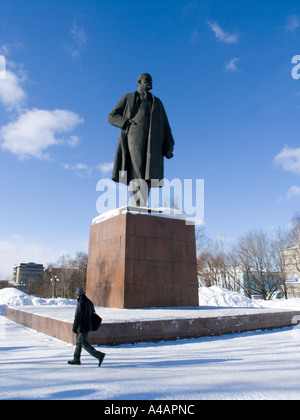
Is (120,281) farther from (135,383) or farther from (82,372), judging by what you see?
(135,383)

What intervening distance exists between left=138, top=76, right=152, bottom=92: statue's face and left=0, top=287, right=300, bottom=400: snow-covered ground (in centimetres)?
646

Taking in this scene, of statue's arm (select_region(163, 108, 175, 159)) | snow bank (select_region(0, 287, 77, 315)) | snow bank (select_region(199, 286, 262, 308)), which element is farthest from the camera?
snow bank (select_region(199, 286, 262, 308))

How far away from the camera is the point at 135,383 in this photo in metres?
2.88

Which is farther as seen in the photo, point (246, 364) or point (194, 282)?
point (194, 282)

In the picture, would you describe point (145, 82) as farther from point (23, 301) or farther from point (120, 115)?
point (23, 301)

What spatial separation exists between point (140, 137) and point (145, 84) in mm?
1535

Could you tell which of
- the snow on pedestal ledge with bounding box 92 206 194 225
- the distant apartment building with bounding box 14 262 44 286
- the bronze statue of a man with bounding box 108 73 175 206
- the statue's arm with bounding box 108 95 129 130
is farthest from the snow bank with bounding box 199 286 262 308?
the distant apartment building with bounding box 14 262 44 286

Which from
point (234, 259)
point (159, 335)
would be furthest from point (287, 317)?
point (234, 259)

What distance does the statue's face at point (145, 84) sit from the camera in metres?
8.36

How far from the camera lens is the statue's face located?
8359mm

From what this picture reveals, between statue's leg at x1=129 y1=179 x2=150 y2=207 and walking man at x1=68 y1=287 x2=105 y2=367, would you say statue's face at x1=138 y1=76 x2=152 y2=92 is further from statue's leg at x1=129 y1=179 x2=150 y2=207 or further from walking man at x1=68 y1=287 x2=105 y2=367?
walking man at x1=68 y1=287 x2=105 y2=367

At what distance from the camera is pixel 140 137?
26.7 feet

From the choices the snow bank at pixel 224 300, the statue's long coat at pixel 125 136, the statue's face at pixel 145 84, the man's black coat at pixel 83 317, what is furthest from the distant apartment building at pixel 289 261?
the man's black coat at pixel 83 317

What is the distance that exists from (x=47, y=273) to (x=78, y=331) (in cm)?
6345
